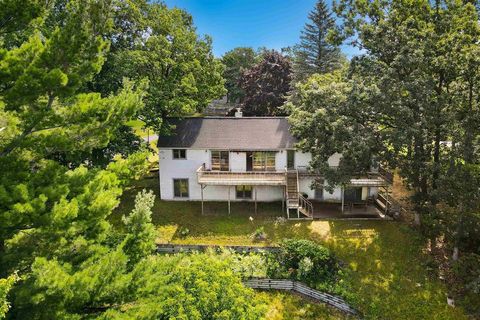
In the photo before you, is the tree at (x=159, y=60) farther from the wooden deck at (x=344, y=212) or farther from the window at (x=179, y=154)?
the wooden deck at (x=344, y=212)

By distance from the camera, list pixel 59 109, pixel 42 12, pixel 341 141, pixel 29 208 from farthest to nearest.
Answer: pixel 341 141 → pixel 59 109 → pixel 42 12 → pixel 29 208

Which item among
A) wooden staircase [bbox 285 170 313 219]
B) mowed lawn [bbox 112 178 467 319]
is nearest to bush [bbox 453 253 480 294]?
mowed lawn [bbox 112 178 467 319]

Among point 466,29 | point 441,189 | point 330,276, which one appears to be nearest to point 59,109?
point 330,276

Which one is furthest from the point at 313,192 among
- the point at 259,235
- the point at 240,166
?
the point at 259,235

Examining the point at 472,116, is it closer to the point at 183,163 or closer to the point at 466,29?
the point at 466,29

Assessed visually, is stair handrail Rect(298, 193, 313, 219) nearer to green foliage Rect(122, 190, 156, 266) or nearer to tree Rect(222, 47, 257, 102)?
green foliage Rect(122, 190, 156, 266)

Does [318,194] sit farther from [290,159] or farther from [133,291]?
[133,291]
